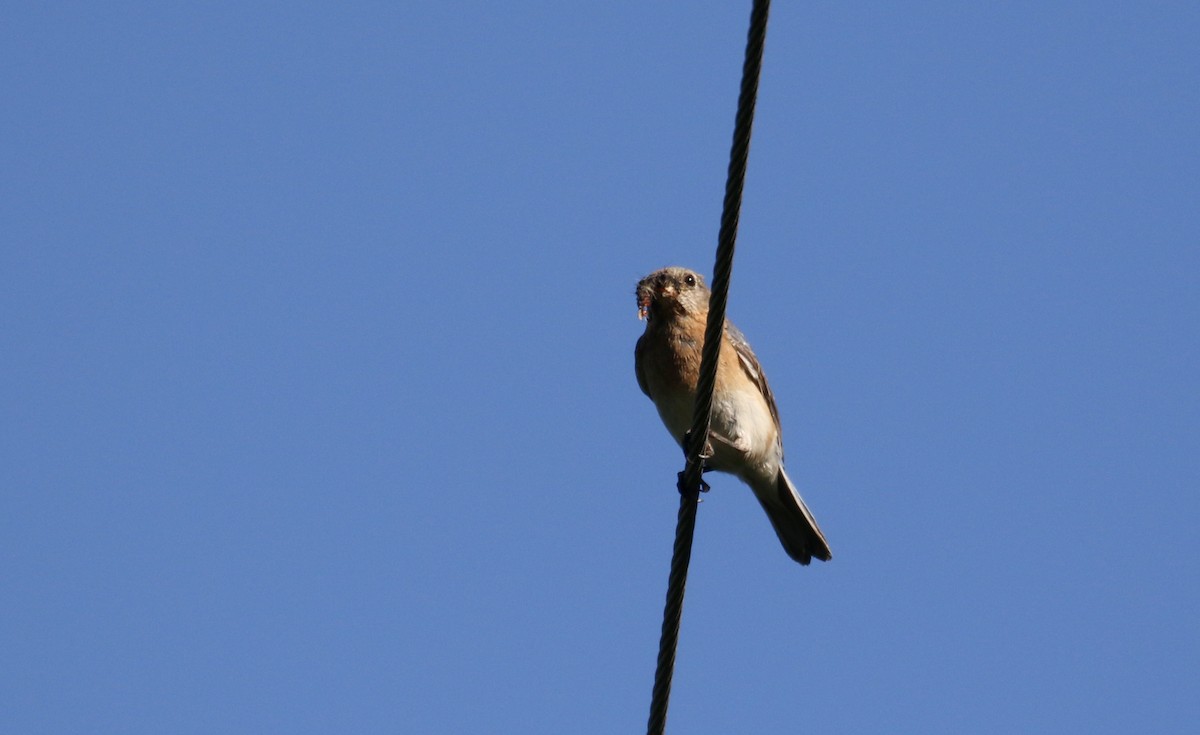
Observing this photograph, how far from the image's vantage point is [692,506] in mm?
5414

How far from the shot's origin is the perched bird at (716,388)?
26.6 feet

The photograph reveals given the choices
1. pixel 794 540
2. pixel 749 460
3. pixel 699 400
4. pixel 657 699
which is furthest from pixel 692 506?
pixel 794 540

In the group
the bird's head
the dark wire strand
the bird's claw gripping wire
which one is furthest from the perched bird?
the dark wire strand

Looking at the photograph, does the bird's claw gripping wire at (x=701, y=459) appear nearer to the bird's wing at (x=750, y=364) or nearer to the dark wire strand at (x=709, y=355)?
the dark wire strand at (x=709, y=355)

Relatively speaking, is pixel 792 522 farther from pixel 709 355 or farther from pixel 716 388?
pixel 709 355

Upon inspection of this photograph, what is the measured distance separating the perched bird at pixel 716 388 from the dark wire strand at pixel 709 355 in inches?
97.1

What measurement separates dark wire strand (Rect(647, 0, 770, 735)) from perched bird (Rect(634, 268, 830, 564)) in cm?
247

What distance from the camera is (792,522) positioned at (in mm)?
8969

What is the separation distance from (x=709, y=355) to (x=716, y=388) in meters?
3.38

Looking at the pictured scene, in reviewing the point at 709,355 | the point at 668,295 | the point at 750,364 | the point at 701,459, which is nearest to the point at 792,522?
the point at 750,364

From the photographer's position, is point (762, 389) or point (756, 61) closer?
point (756, 61)

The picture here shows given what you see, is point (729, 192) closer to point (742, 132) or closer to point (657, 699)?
point (742, 132)

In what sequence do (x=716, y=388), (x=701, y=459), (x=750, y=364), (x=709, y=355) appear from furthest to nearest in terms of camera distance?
(x=750, y=364)
(x=716, y=388)
(x=701, y=459)
(x=709, y=355)

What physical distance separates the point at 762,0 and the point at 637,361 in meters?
4.63
